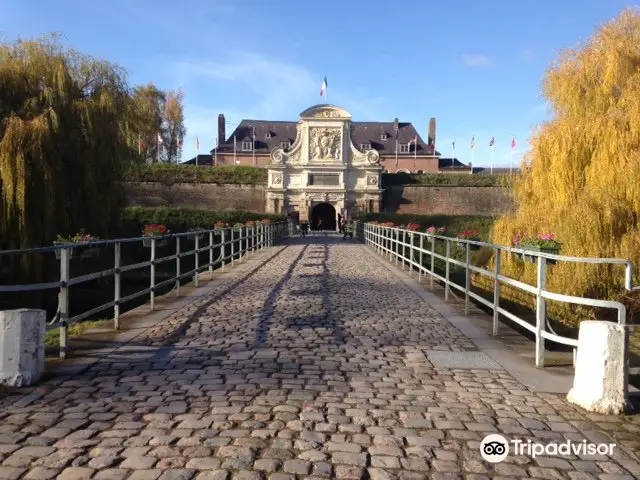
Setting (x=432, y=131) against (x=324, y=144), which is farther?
(x=432, y=131)

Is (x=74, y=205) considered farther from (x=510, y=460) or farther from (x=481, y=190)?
(x=481, y=190)

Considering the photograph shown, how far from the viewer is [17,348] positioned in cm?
475

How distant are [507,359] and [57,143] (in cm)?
1607

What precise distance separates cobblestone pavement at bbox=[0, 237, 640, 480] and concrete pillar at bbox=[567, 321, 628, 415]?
0.13 metres

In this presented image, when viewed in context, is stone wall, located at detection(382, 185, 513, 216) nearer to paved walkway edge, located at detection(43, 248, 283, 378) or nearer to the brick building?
the brick building

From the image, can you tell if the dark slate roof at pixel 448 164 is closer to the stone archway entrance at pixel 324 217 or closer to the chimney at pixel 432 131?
the chimney at pixel 432 131

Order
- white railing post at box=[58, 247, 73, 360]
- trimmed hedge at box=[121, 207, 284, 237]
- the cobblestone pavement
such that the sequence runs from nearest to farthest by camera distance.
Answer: the cobblestone pavement → white railing post at box=[58, 247, 73, 360] → trimmed hedge at box=[121, 207, 284, 237]

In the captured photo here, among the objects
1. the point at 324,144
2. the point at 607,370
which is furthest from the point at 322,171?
the point at 607,370

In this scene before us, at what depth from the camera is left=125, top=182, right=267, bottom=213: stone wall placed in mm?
59594

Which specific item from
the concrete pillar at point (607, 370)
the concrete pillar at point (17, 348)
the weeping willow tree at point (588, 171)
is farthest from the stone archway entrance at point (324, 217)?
the concrete pillar at point (607, 370)

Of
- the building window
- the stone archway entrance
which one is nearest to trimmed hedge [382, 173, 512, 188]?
the building window

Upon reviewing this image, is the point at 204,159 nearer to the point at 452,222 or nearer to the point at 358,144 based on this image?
the point at 358,144

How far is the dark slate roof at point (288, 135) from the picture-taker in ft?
243

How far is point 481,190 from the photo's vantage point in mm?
62688
